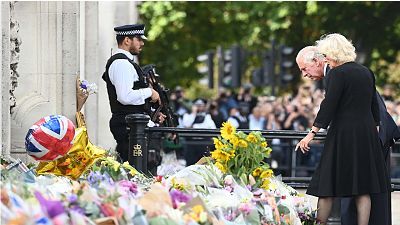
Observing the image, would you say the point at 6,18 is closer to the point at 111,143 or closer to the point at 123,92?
the point at 123,92

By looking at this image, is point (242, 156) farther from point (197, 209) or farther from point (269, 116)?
point (269, 116)

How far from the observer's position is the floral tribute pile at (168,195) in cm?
665

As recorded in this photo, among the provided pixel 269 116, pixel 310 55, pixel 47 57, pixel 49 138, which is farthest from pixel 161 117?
pixel 269 116

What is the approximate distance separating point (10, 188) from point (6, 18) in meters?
3.78

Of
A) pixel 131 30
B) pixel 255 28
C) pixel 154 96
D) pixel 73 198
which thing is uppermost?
pixel 255 28

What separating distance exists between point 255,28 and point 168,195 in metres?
30.7

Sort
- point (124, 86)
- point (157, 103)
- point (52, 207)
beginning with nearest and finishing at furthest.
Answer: point (52, 207), point (124, 86), point (157, 103)

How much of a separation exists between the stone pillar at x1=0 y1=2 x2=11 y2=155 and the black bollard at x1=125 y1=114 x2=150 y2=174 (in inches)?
55.5

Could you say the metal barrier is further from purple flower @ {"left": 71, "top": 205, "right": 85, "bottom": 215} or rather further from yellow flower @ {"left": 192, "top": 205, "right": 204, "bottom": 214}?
purple flower @ {"left": 71, "top": 205, "right": 85, "bottom": 215}

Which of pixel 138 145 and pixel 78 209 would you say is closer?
pixel 78 209

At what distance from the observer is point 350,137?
10242 mm

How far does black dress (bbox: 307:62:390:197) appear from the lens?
33.4ft

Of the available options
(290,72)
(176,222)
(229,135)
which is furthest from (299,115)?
(176,222)

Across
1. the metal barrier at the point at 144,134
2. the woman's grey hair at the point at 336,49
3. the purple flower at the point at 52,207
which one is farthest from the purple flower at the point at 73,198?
the metal barrier at the point at 144,134
